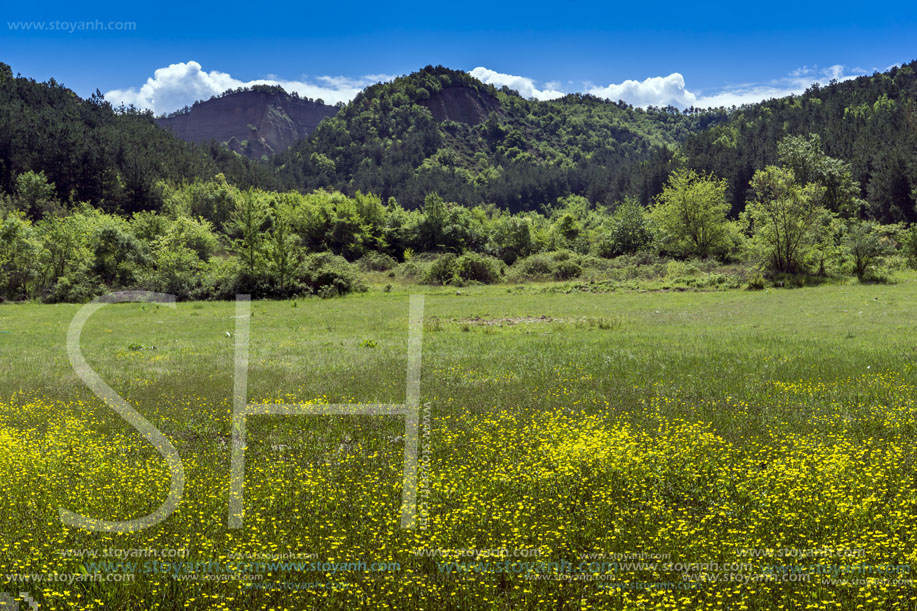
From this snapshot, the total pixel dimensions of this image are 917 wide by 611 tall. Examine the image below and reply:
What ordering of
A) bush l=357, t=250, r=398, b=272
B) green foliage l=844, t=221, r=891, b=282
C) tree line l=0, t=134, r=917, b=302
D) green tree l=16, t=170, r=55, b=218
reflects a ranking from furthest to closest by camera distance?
green tree l=16, t=170, r=55, b=218, bush l=357, t=250, r=398, b=272, tree line l=0, t=134, r=917, b=302, green foliage l=844, t=221, r=891, b=282

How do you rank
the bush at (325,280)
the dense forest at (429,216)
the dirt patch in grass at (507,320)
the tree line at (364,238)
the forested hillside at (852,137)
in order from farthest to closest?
the forested hillside at (852,137) → the dense forest at (429,216) → the bush at (325,280) → the tree line at (364,238) → the dirt patch in grass at (507,320)

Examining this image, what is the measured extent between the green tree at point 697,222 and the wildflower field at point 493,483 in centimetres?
5618

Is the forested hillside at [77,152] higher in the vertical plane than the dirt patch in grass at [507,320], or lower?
higher

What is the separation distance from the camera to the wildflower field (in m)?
6.75

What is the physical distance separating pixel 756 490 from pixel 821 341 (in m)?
16.2

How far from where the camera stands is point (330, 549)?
759 cm

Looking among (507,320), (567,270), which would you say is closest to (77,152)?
(567,270)

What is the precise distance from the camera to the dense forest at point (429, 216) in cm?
5484

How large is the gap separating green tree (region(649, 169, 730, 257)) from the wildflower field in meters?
56.2

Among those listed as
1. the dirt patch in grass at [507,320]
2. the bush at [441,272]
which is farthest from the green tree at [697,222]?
the dirt patch in grass at [507,320]

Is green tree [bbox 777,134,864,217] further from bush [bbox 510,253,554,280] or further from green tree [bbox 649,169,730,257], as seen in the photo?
bush [bbox 510,253,554,280]

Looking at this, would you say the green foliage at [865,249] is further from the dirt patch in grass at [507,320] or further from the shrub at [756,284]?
the dirt patch in grass at [507,320]

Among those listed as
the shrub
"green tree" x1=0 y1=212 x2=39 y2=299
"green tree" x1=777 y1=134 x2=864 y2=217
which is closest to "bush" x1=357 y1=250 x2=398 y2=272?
"green tree" x1=0 y1=212 x2=39 y2=299

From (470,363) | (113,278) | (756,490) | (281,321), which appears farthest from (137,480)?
(113,278)
